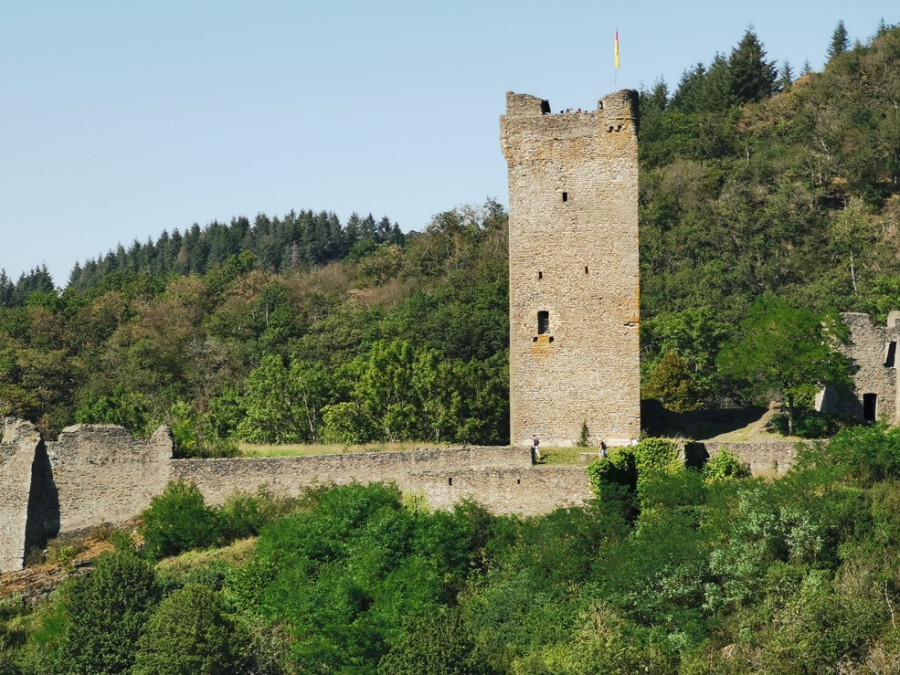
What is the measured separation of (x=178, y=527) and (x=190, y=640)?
480 cm

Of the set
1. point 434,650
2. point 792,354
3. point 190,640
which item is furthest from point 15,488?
point 792,354

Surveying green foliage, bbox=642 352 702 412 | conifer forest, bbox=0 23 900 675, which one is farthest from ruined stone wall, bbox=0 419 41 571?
green foliage, bbox=642 352 702 412

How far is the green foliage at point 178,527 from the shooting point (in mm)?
29281

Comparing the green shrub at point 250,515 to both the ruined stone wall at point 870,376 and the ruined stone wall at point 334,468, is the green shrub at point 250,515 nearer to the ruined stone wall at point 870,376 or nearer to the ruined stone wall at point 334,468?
the ruined stone wall at point 334,468

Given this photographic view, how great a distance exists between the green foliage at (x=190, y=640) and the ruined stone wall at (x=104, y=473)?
17.2 ft

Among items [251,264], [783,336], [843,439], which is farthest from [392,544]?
[251,264]

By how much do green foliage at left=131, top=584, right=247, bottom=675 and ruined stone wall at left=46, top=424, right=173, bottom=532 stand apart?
17.2ft

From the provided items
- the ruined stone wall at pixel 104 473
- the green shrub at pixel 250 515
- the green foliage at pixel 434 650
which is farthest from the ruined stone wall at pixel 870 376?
the ruined stone wall at pixel 104 473

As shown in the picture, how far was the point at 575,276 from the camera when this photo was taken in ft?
103

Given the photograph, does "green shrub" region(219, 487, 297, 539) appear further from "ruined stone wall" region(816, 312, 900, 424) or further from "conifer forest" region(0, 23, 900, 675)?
"ruined stone wall" region(816, 312, 900, 424)

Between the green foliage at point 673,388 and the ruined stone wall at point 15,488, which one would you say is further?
the green foliage at point 673,388

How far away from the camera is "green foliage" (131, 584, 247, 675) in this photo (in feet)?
81.1

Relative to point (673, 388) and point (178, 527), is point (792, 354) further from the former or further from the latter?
point (178, 527)

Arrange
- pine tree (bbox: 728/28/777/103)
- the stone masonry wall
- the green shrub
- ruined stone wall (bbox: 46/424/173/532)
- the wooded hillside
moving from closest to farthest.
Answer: the stone masonry wall < the green shrub < ruined stone wall (bbox: 46/424/173/532) < the wooded hillside < pine tree (bbox: 728/28/777/103)
